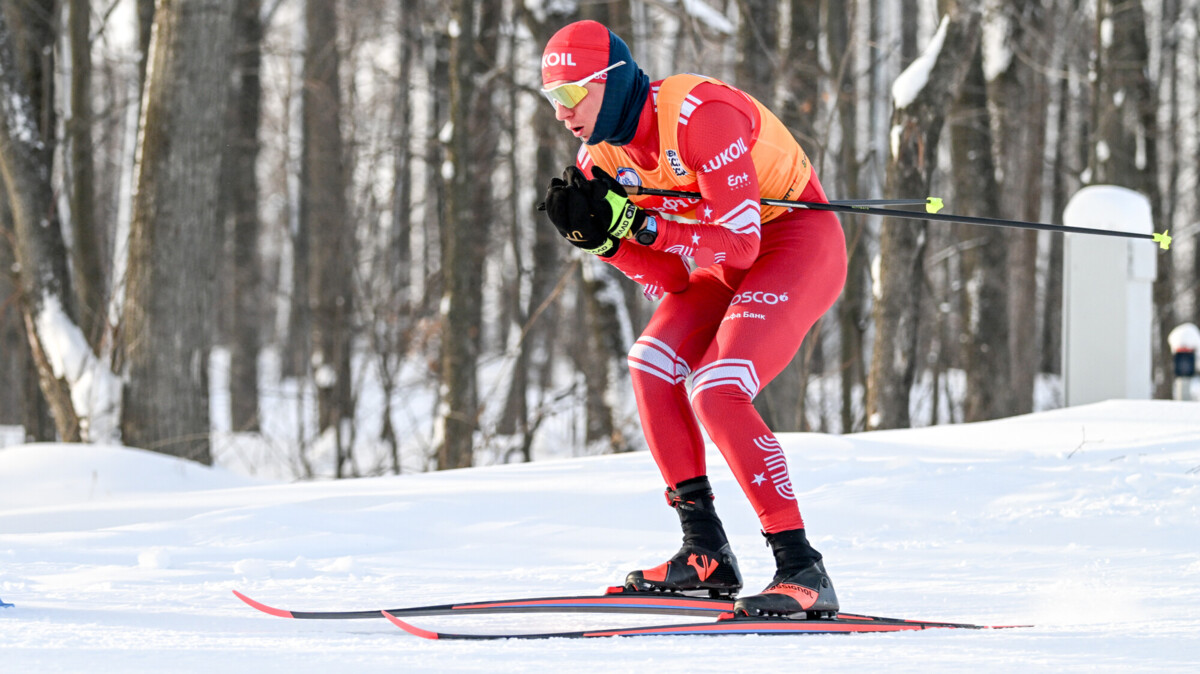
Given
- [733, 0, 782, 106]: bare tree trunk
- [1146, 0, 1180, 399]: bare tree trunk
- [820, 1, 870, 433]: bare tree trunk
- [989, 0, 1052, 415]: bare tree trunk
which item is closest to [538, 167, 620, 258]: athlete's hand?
[820, 1, 870, 433]: bare tree trunk

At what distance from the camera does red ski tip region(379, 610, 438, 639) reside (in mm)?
2529

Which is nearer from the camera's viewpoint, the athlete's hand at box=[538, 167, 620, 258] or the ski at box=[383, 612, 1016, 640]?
the ski at box=[383, 612, 1016, 640]

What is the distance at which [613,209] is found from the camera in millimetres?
2861

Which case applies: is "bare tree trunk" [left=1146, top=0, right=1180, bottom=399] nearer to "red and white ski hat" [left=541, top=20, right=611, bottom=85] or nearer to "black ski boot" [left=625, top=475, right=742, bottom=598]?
"black ski boot" [left=625, top=475, right=742, bottom=598]

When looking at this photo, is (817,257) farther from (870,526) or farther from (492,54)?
(492,54)

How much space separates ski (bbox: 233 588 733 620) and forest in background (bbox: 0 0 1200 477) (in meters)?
4.24

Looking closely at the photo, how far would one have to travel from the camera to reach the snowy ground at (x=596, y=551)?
235 centimetres

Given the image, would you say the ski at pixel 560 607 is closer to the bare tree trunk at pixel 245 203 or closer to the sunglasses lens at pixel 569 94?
the sunglasses lens at pixel 569 94

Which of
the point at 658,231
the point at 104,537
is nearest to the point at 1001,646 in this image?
the point at 658,231

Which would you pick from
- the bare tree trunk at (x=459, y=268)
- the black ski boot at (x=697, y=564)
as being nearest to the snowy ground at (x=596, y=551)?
the black ski boot at (x=697, y=564)

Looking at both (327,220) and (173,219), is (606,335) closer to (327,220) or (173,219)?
(173,219)

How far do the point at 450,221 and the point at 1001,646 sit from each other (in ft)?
22.6

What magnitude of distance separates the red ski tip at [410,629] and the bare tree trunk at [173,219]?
439 cm

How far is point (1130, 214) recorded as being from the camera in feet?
21.2
